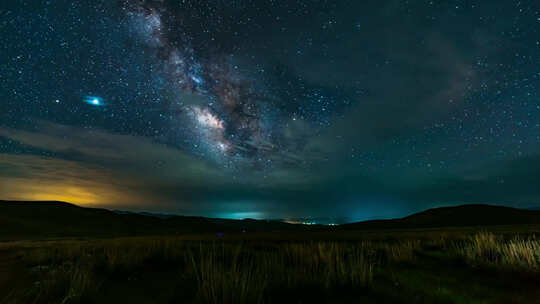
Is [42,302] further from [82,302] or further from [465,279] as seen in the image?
[465,279]

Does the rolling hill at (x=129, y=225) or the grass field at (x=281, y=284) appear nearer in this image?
the grass field at (x=281, y=284)

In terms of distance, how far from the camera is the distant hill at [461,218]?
70.1 metres

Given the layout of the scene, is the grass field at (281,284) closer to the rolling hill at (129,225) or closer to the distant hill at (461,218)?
the rolling hill at (129,225)

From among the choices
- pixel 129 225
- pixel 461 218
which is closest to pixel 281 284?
pixel 129 225

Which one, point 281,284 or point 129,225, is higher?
point 281,284

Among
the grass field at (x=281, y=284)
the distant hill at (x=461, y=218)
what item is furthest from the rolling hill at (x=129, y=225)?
the grass field at (x=281, y=284)

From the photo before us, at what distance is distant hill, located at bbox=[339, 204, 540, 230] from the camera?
230 feet

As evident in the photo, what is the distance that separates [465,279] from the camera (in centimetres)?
659

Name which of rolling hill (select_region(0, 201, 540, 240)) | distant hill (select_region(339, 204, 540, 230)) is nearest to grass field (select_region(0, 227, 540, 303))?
rolling hill (select_region(0, 201, 540, 240))

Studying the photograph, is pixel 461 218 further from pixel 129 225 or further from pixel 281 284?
pixel 129 225

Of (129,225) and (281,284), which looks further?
(129,225)

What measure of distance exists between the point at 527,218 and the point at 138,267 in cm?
9945

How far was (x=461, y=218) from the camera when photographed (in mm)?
80000

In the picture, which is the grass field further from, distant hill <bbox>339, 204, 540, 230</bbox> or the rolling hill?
distant hill <bbox>339, 204, 540, 230</bbox>
